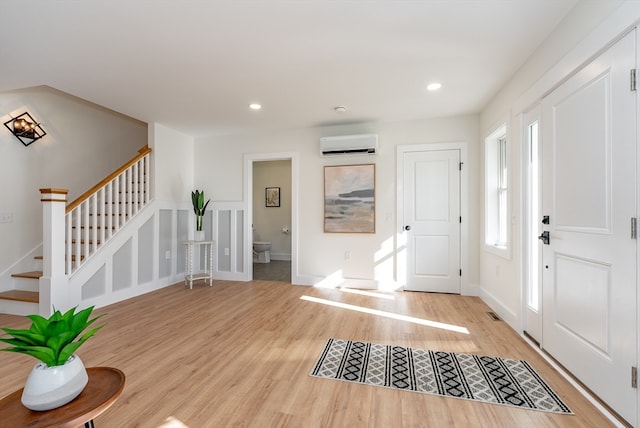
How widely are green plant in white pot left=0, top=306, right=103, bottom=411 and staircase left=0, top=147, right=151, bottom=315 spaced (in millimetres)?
2680

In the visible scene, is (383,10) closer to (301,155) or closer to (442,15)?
(442,15)

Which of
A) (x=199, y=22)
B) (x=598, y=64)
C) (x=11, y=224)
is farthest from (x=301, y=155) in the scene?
(x=11, y=224)

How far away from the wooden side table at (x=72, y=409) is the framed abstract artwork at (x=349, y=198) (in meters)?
3.47

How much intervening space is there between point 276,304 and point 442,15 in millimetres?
3203

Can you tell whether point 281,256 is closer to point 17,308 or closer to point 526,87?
point 17,308

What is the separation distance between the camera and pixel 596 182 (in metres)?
1.71

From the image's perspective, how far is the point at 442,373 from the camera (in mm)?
1985

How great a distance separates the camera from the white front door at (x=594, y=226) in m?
1.48

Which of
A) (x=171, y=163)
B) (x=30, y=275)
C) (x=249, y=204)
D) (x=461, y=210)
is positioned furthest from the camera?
(x=249, y=204)

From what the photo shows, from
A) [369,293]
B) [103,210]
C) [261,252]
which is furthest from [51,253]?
[261,252]

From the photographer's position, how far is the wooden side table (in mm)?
904

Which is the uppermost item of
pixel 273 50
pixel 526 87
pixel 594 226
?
pixel 273 50

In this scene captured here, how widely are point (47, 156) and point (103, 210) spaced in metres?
1.37

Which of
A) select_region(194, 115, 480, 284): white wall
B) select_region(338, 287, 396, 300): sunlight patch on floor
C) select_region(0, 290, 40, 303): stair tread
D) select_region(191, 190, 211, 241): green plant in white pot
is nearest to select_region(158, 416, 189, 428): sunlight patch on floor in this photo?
select_region(0, 290, 40, 303): stair tread
